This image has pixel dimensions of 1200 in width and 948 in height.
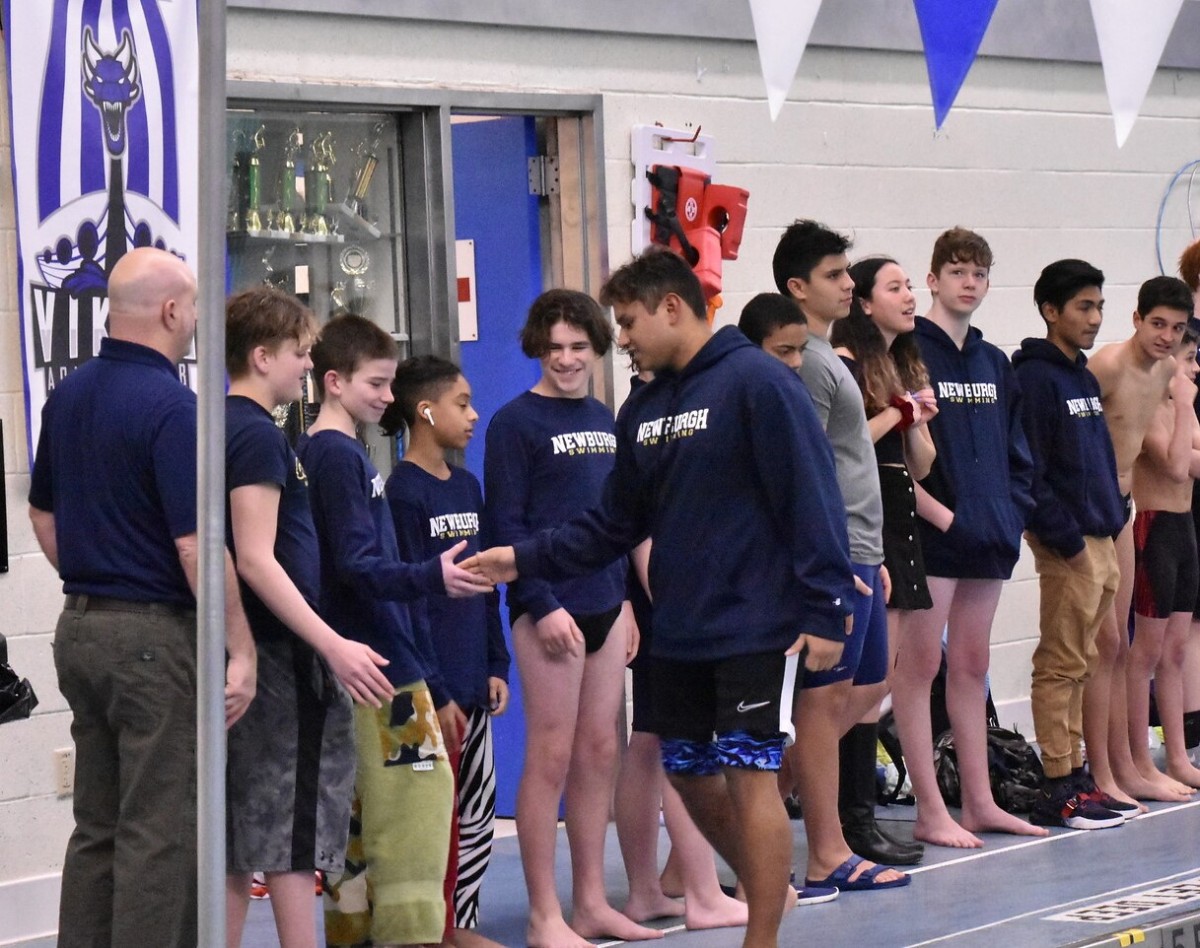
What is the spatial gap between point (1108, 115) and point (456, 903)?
15.9 feet

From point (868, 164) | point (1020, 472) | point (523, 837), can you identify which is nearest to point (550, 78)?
point (868, 164)

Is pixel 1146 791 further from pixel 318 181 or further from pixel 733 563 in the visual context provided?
pixel 318 181

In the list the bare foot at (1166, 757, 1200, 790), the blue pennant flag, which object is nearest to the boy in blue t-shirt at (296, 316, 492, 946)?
the blue pennant flag

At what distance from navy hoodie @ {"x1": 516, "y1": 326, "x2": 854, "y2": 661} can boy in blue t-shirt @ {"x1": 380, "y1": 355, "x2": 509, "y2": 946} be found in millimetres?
576

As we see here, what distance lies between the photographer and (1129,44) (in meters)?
6.22

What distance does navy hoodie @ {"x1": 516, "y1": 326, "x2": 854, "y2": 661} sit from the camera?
153 inches

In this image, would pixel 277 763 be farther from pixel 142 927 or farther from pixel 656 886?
pixel 656 886

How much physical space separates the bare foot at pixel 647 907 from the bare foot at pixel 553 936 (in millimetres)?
272

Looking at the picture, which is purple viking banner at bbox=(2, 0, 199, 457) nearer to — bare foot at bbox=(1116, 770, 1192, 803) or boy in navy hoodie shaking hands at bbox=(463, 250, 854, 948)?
boy in navy hoodie shaking hands at bbox=(463, 250, 854, 948)

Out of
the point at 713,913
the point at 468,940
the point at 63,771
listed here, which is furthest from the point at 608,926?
the point at 63,771

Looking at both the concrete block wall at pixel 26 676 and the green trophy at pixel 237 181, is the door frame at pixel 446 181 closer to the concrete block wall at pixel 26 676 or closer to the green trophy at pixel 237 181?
the green trophy at pixel 237 181

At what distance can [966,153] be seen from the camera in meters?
7.41

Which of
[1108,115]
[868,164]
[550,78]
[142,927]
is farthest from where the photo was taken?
[1108,115]

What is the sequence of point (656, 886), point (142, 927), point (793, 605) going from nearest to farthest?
1. point (142, 927)
2. point (793, 605)
3. point (656, 886)
